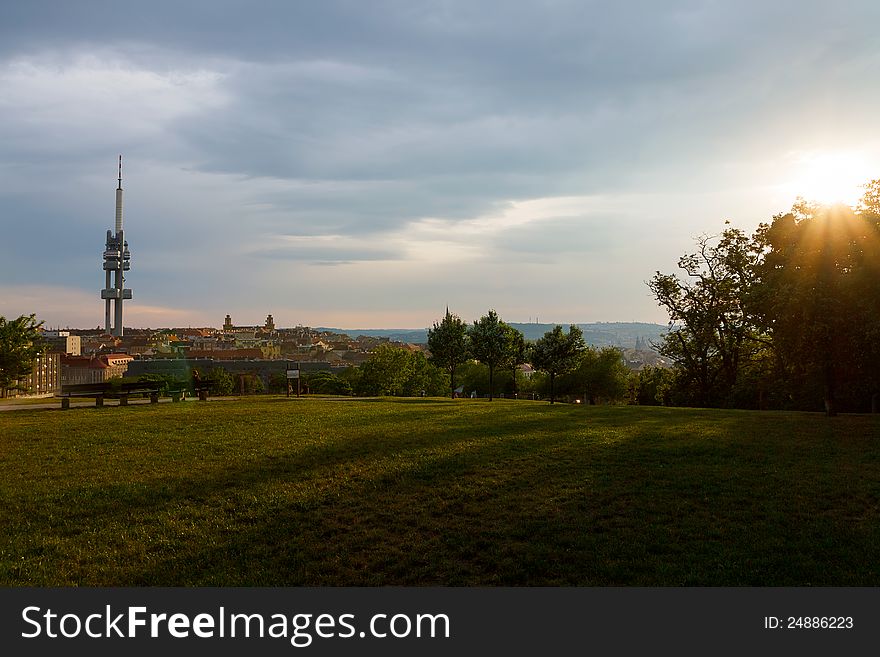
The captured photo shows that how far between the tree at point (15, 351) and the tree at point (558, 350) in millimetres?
30320

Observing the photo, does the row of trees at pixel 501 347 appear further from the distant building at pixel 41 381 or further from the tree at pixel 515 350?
the distant building at pixel 41 381

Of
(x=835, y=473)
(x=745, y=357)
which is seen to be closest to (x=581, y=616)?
(x=835, y=473)

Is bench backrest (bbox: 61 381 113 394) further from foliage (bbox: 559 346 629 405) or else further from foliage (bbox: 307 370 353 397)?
foliage (bbox: 559 346 629 405)

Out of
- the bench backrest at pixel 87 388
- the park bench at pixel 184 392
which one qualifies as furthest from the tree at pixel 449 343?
the bench backrest at pixel 87 388

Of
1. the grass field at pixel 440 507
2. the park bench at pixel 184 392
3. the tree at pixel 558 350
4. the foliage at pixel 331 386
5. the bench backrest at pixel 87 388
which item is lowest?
the foliage at pixel 331 386

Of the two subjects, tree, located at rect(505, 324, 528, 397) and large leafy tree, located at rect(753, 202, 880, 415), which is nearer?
large leafy tree, located at rect(753, 202, 880, 415)

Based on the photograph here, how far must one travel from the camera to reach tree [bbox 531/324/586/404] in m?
41.5

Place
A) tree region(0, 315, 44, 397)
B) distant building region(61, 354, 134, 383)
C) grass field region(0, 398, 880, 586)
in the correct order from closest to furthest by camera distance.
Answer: grass field region(0, 398, 880, 586) → tree region(0, 315, 44, 397) → distant building region(61, 354, 134, 383)

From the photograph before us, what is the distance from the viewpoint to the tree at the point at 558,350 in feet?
136

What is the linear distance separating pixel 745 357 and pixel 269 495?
41.6 m

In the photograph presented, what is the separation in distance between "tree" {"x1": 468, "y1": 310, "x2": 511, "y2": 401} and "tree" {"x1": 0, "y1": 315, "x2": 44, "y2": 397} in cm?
2652

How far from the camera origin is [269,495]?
1116 cm

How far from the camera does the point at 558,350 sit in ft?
136

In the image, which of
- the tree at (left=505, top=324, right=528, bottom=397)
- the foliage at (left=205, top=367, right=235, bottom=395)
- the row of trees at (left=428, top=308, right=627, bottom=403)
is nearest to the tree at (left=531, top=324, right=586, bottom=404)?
the row of trees at (left=428, top=308, right=627, bottom=403)
